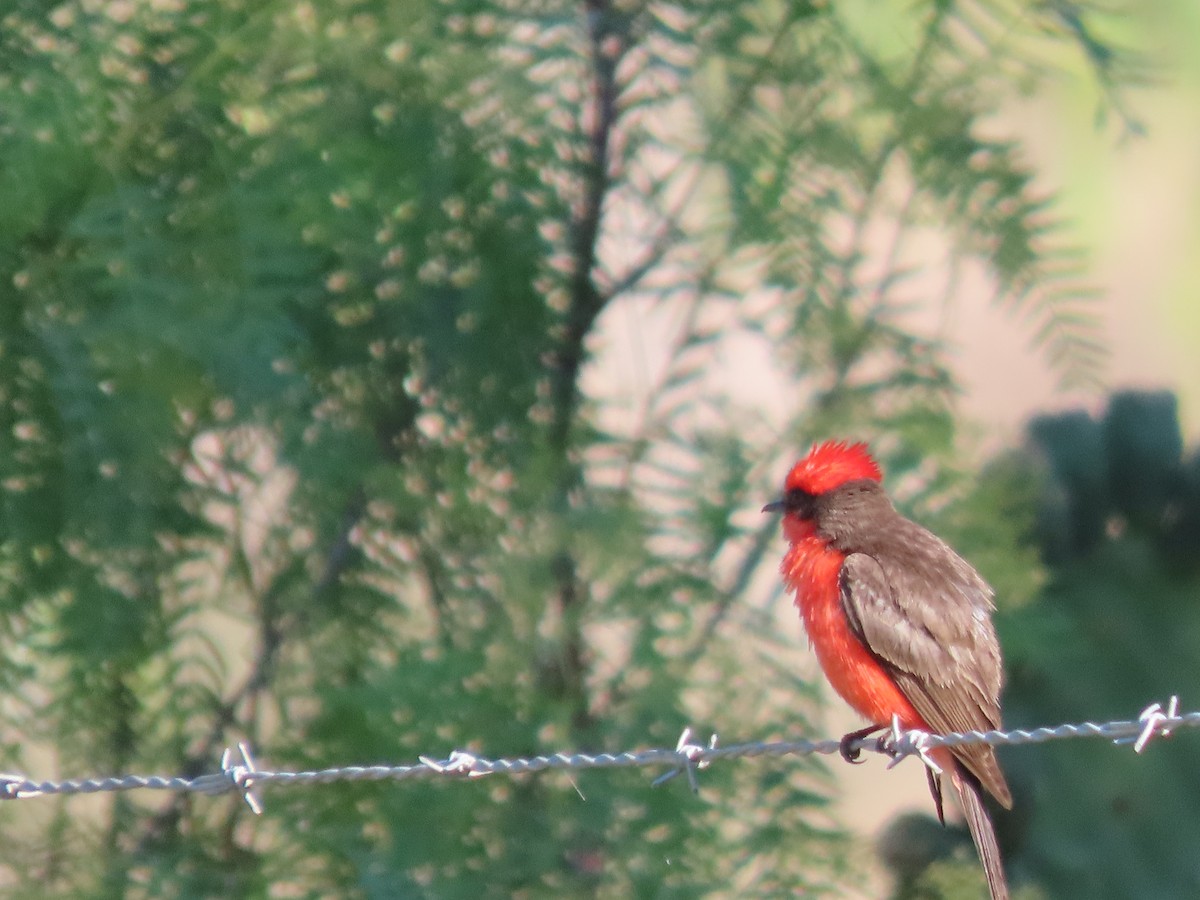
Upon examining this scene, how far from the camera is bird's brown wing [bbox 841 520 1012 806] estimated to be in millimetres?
3904

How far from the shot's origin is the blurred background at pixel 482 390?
4.05 m

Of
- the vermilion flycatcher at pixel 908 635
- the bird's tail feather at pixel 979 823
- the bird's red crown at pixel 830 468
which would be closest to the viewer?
the bird's tail feather at pixel 979 823

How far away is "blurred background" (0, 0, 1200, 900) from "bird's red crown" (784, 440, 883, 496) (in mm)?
275

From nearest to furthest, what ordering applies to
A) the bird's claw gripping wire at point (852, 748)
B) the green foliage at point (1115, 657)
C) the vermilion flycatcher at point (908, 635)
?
the bird's claw gripping wire at point (852, 748), the vermilion flycatcher at point (908, 635), the green foliage at point (1115, 657)

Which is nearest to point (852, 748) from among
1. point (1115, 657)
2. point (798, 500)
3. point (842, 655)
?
point (842, 655)

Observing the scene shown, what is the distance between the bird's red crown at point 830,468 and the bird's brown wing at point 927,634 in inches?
10.3

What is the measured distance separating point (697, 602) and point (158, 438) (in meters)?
1.32

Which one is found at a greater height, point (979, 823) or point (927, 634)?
point (927, 634)

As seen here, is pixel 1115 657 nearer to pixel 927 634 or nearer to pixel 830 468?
pixel 830 468

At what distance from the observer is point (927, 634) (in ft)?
12.9

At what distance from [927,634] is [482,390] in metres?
1.33

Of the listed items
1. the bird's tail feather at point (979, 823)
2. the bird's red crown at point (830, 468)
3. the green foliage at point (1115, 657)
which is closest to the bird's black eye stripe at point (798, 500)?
the bird's red crown at point (830, 468)

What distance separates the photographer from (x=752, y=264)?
454 cm

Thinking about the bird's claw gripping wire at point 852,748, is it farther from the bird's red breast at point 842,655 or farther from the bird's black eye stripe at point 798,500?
the bird's black eye stripe at point 798,500
